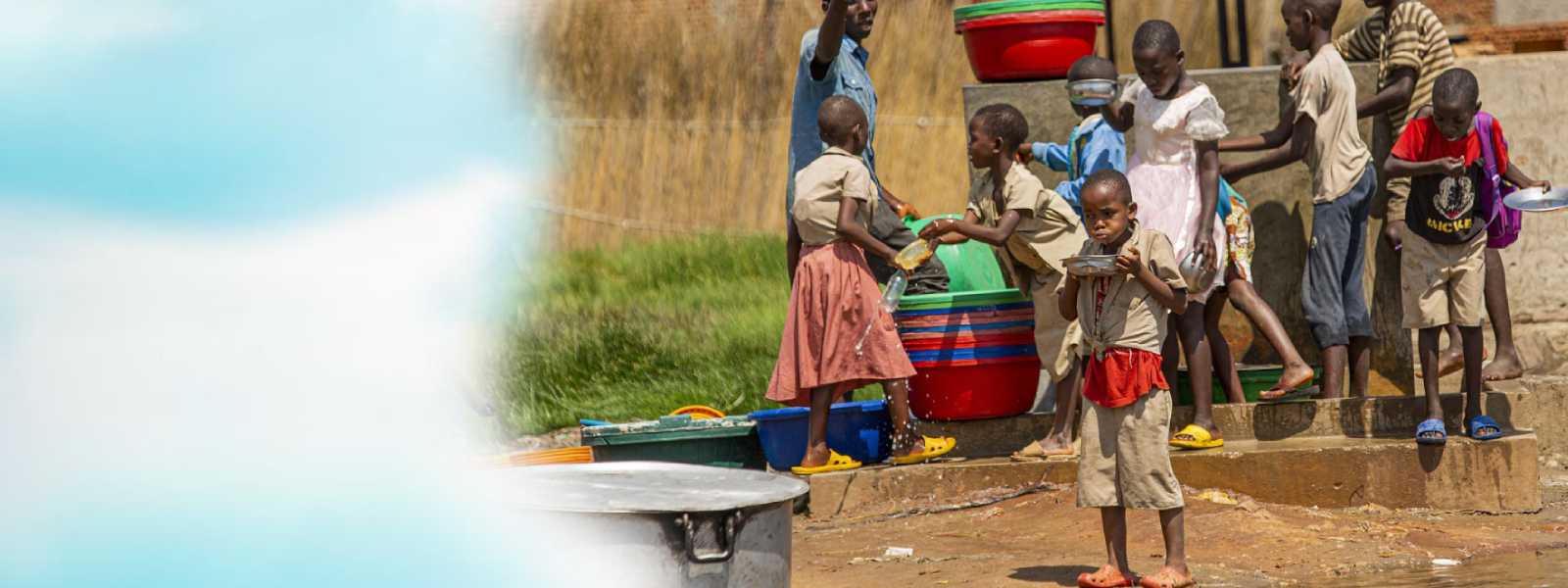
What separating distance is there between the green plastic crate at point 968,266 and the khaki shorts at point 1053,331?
1.20 metres

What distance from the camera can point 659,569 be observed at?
133 inches

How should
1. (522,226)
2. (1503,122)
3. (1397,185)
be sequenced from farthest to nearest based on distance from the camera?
(1503,122), (1397,185), (522,226)

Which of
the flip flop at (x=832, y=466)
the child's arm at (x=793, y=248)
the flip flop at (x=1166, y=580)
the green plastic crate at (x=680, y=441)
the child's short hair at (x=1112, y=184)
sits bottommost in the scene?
the flip flop at (x=1166, y=580)

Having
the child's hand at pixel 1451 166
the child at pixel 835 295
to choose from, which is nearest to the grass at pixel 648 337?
the child at pixel 835 295

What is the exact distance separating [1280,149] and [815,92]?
2033 mm

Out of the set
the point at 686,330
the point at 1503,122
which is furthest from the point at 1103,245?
the point at 686,330

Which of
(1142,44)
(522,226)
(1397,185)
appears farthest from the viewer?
(1397,185)

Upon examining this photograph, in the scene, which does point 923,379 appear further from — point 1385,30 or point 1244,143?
point 1385,30

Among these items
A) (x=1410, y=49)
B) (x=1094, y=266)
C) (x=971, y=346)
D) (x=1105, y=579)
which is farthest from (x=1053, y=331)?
(x=1410, y=49)

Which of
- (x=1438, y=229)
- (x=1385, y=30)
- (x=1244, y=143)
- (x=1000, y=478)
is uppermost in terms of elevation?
(x=1385, y=30)

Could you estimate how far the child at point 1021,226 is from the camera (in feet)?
Answer: 19.4

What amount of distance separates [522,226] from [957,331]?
13.4ft

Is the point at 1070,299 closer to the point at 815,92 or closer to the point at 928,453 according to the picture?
the point at 928,453

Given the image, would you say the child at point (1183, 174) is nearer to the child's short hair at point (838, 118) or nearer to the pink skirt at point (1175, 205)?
the pink skirt at point (1175, 205)
